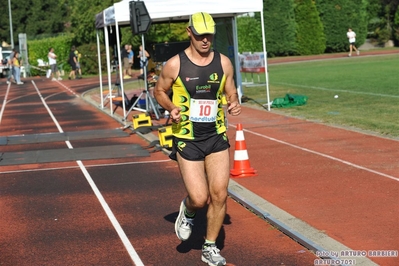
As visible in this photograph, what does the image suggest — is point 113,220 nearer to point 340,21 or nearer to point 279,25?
point 279,25

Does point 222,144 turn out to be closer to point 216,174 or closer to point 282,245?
point 216,174

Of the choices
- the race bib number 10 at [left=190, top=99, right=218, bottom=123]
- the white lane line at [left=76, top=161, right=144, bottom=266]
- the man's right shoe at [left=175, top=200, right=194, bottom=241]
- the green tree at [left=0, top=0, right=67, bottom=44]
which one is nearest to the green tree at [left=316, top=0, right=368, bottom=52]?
the green tree at [left=0, top=0, right=67, bottom=44]

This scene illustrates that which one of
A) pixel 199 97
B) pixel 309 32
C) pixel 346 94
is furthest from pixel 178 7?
pixel 309 32

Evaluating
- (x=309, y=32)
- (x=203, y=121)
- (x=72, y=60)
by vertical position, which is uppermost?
(x=309, y=32)

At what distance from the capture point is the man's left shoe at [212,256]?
271 inches

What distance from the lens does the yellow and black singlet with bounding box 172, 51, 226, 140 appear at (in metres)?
6.96

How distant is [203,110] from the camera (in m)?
6.94

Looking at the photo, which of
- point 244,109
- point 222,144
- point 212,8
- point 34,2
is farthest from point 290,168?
point 34,2

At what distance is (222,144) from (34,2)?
88.0 metres

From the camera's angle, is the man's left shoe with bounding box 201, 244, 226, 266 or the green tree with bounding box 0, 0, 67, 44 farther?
the green tree with bounding box 0, 0, 67, 44

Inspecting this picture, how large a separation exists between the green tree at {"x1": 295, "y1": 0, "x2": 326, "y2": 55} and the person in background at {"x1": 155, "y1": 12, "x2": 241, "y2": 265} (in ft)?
183

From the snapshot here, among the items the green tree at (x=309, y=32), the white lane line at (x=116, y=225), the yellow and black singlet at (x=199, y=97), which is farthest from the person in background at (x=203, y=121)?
the green tree at (x=309, y=32)

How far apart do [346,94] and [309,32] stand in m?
37.6

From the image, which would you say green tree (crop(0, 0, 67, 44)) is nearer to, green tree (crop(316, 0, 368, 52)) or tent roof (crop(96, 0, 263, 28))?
green tree (crop(316, 0, 368, 52))
